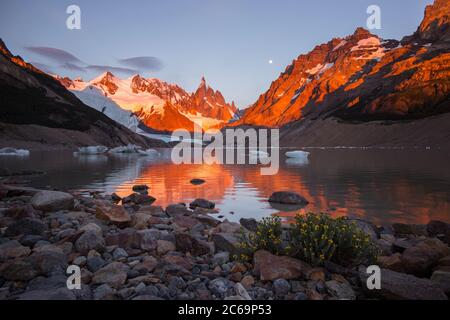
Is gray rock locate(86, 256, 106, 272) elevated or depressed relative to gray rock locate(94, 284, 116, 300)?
elevated

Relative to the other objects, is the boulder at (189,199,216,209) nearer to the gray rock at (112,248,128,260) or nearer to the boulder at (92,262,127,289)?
the gray rock at (112,248,128,260)

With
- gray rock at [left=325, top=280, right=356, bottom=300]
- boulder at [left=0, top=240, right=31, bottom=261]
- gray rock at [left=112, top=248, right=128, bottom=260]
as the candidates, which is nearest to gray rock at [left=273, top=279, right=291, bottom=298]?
gray rock at [left=325, top=280, right=356, bottom=300]

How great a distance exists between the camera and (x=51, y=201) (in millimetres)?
13680

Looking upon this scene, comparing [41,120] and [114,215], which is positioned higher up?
[41,120]

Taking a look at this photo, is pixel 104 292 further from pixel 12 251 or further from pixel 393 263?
pixel 393 263

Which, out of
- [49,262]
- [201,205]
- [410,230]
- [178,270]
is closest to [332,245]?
[178,270]

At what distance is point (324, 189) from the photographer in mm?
25938

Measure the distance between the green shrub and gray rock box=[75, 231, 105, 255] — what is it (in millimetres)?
4652

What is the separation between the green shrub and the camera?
7770mm

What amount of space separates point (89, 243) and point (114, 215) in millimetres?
3166

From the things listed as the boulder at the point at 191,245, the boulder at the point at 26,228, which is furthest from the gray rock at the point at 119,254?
the boulder at the point at 26,228

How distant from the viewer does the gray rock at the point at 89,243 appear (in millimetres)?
8688
